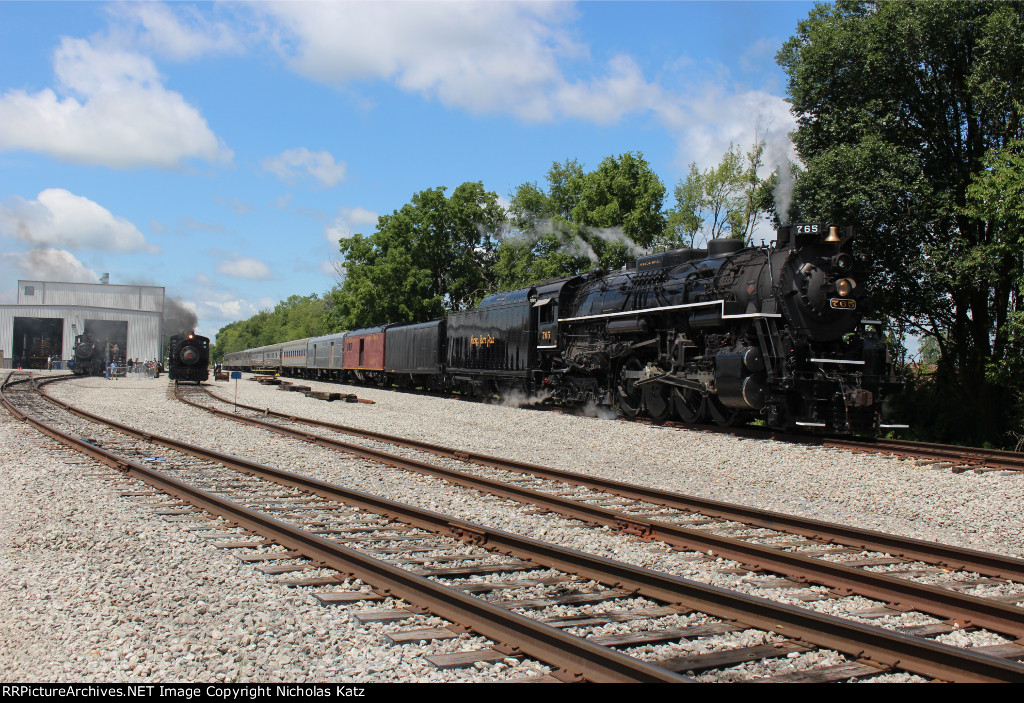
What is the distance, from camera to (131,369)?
187 feet

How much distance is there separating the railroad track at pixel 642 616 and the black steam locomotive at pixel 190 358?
32.3 metres

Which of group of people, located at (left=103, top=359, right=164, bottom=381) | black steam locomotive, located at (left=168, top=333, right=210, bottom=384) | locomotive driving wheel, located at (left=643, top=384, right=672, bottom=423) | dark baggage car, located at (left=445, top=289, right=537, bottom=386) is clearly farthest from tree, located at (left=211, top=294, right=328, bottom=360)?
locomotive driving wheel, located at (left=643, top=384, right=672, bottom=423)

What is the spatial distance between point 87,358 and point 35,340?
3112 centimetres

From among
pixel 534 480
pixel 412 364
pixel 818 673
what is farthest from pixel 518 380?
pixel 818 673

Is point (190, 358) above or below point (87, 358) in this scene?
above

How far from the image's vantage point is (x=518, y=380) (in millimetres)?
21562

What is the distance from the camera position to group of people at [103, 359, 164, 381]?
44.8 meters

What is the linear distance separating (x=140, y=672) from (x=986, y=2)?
904 inches

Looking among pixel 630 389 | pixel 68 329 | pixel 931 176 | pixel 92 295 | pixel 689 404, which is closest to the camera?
pixel 689 404

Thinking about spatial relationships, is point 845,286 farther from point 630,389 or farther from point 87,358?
point 87,358

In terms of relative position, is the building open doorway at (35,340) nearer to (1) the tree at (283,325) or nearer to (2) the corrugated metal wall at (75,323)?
(2) the corrugated metal wall at (75,323)

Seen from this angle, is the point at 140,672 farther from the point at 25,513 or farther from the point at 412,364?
the point at 412,364

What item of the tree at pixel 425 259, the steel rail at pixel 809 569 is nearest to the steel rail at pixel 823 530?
the steel rail at pixel 809 569

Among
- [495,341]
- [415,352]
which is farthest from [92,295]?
[495,341]
